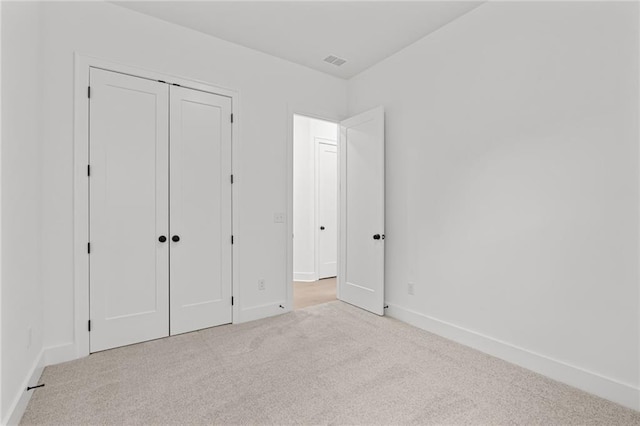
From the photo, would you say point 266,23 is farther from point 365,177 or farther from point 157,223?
point 157,223

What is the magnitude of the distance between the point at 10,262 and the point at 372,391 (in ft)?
→ 7.21

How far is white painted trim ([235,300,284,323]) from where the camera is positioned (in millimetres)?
3281

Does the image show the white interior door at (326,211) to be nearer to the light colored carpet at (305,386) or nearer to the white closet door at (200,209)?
the white closet door at (200,209)

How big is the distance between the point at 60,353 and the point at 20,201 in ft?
4.20

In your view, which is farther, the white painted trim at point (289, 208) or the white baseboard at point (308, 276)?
the white baseboard at point (308, 276)

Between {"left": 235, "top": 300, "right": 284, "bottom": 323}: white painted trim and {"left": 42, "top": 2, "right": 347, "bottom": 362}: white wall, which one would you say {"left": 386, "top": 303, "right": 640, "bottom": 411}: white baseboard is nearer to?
{"left": 235, "top": 300, "right": 284, "bottom": 323}: white painted trim

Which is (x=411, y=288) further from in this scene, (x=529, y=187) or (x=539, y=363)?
(x=529, y=187)

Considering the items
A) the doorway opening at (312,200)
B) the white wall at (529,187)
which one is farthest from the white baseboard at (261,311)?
the doorway opening at (312,200)

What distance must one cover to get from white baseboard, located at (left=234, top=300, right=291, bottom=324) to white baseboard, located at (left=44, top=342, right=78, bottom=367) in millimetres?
1325

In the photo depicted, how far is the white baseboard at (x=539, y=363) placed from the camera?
1.90 meters

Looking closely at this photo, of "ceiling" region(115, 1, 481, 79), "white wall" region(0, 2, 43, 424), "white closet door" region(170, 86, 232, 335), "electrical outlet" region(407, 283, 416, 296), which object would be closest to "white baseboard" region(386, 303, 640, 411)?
"electrical outlet" region(407, 283, 416, 296)

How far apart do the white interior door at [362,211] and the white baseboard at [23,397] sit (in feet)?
9.47

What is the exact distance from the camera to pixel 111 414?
178 cm

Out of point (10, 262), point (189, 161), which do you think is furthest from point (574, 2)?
Result: point (10, 262)
